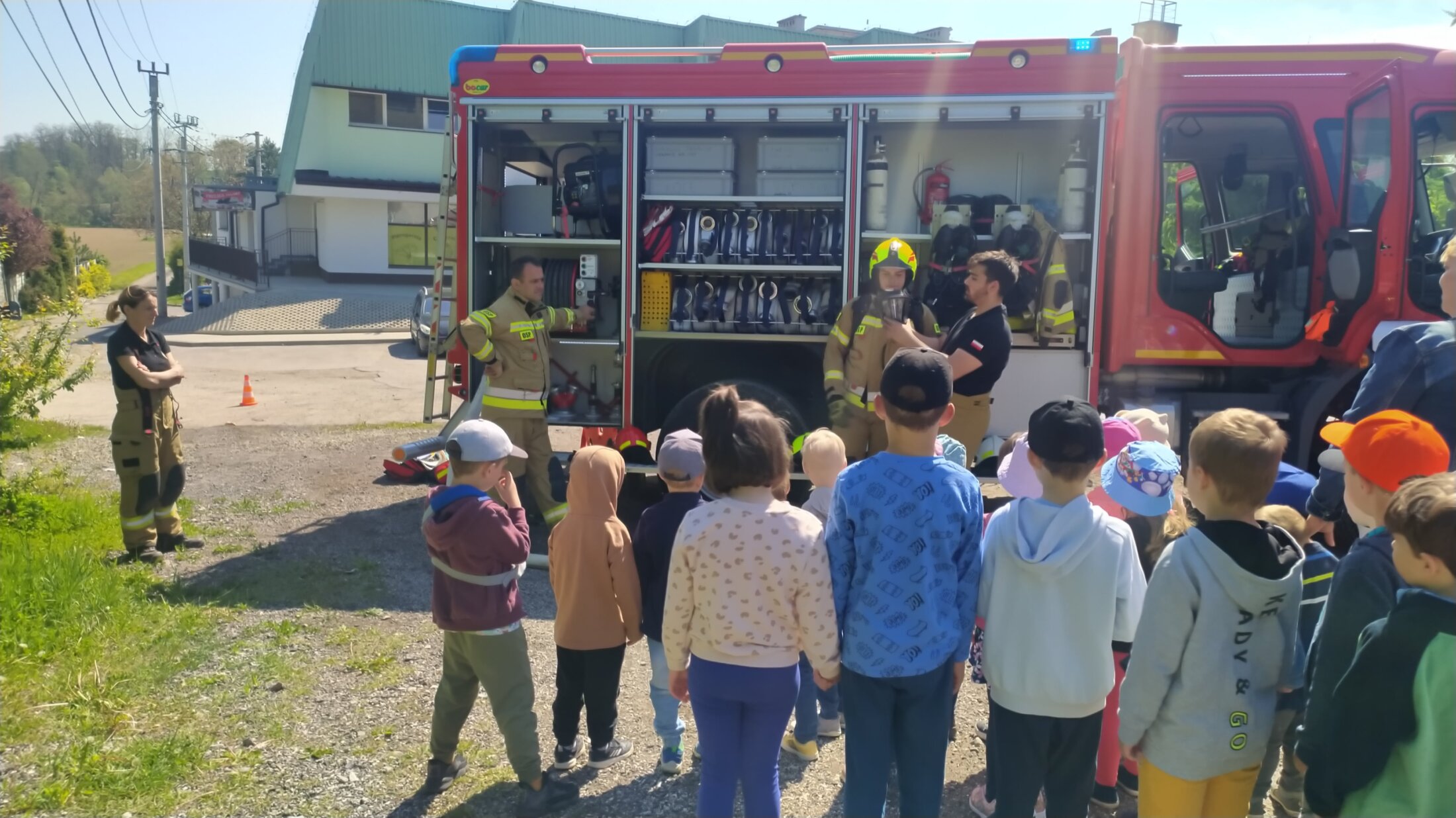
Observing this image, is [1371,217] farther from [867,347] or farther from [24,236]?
[24,236]

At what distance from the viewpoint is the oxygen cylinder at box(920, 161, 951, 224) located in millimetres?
6332

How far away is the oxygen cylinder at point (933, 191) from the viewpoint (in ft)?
20.8

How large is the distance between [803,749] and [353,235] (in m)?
31.7

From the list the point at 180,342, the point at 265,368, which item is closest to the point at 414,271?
the point at 180,342

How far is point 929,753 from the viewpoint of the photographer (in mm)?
2705

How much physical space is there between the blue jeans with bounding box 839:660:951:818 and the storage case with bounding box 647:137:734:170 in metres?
4.33

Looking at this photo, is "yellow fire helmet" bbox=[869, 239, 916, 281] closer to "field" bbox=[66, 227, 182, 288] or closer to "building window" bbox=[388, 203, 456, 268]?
"building window" bbox=[388, 203, 456, 268]

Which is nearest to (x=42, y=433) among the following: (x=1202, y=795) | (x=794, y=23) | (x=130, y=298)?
(x=130, y=298)

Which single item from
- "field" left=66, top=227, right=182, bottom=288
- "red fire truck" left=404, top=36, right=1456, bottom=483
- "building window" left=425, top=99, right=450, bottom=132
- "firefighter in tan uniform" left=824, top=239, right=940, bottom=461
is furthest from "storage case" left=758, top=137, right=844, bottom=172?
"field" left=66, top=227, right=182, bottom=288

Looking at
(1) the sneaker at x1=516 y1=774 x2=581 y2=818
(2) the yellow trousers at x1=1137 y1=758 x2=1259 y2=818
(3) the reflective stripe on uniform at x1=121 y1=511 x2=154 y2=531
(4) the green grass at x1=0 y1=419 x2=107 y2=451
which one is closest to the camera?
(2) the yellow trousers at x1=1137 y1=758 x2=1259 y2=818

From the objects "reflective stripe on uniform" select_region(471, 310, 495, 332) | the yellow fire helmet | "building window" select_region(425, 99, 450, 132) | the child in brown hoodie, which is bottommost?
the child in brown hoodie

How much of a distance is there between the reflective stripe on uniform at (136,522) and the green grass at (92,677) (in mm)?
223

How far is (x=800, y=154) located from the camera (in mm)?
6262

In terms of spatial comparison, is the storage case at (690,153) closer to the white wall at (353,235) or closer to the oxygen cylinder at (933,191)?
the oxygen cylinder at (933,191)
